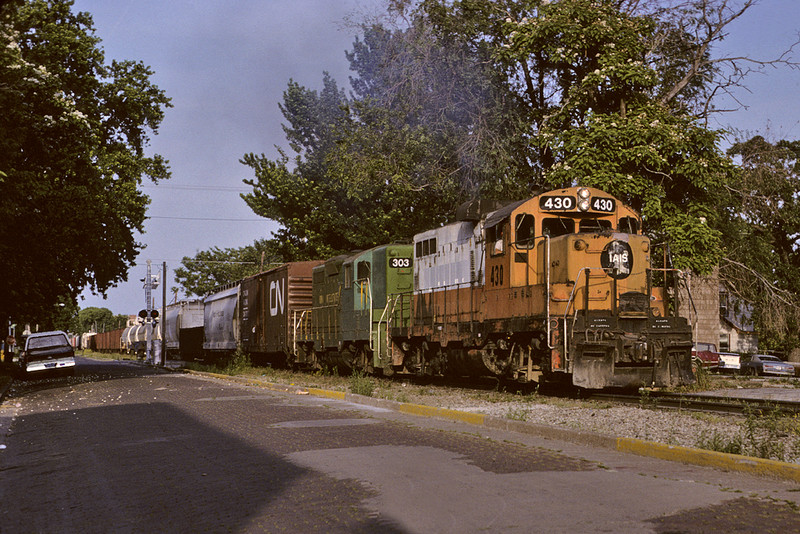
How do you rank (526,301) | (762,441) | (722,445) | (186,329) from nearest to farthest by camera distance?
Result: 1. (722,445)
2. (762,441)
3. (526,301)
4. (186,329)

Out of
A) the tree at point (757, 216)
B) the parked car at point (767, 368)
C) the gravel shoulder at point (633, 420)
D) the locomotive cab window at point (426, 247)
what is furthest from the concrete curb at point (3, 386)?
the parked car at point (767, 368)

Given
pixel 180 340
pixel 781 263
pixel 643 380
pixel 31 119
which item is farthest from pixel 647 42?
pixel 180 340

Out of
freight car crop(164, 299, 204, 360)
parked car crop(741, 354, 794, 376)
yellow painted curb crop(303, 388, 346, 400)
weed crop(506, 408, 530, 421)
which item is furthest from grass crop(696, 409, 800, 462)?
freight car crop(164, 299, 204, 360)

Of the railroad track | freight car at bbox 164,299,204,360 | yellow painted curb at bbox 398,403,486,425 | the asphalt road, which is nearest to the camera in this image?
the asphalt road

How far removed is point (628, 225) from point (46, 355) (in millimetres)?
23308

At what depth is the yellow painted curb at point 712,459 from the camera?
7.66m

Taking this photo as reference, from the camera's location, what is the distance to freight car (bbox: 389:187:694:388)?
15391 millimetres

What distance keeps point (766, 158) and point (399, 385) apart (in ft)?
45.1

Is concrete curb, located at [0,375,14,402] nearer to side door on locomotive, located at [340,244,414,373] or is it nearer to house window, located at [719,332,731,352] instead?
side door on locomotive, located at [340,244,414,373]

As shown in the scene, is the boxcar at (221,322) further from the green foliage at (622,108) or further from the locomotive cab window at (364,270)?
the green foliage at (622,108)

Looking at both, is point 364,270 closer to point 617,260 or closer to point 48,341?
point 617,260

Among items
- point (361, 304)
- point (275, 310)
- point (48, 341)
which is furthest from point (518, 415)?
point (48, 341)

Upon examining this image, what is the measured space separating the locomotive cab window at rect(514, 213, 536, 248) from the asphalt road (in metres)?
5.25

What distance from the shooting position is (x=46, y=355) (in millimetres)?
31359
